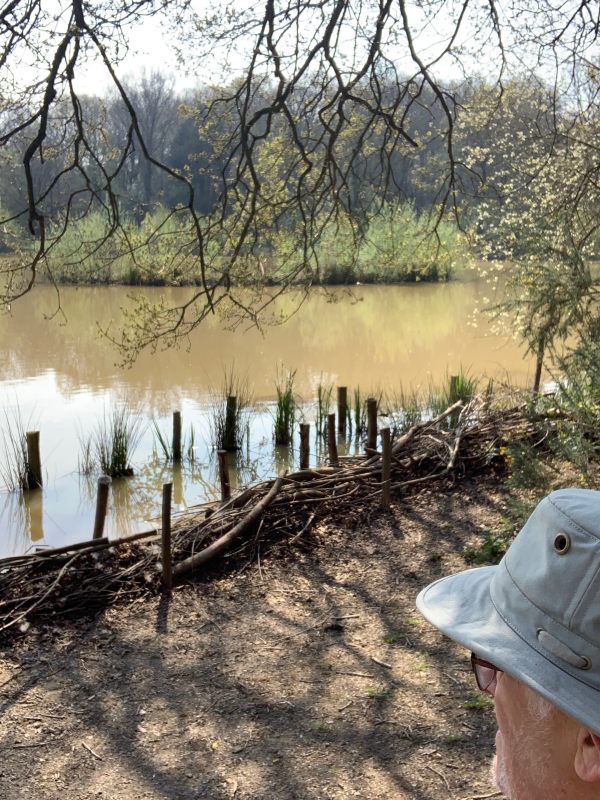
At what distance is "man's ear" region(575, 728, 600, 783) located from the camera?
28.5 inches

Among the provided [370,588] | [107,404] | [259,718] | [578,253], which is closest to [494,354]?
[107,404]

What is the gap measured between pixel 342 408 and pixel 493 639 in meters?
8.80

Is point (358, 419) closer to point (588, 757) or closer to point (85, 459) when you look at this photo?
point (85, 459)

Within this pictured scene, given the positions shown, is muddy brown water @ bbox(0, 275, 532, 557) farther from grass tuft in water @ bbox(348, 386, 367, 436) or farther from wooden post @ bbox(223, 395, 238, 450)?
grass tuft in water @ bbox(348, 386, 367, 436)

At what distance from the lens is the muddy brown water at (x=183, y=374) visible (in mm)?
8195

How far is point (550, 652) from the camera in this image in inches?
31.0

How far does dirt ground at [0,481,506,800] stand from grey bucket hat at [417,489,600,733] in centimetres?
229

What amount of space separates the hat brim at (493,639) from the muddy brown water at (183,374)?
6.25 metres

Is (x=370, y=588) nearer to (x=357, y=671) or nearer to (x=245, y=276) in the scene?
(x=357, y=671)

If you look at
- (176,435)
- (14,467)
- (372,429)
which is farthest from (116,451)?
(372,429)

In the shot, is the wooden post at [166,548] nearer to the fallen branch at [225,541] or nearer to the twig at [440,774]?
the fallen branch at [225,541]

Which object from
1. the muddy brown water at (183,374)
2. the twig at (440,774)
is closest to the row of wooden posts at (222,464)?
the muddy brown water at (183,374)

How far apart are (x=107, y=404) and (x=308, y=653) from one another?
8.64 m

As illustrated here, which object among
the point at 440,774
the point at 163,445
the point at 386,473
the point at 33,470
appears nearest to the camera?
the point at 440,774
